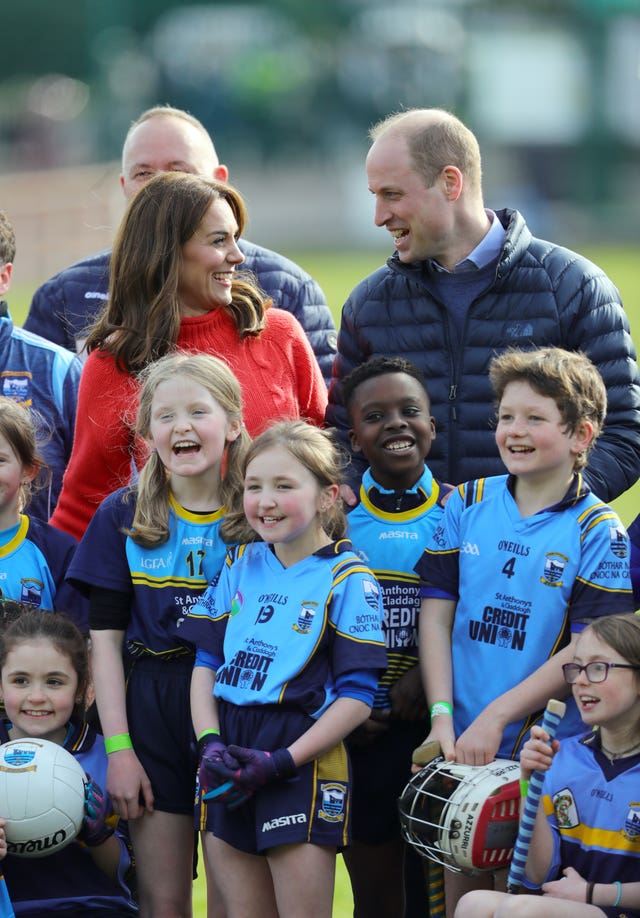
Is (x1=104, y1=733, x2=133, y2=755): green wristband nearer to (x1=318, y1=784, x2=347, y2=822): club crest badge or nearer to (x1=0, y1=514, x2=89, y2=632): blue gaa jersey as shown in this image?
(x1=0, y1=514, x2=89, y2=632): blue gaa jersey

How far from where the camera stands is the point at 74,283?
18.9 ft

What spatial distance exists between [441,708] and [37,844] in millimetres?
1152

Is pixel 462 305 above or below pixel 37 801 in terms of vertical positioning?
above

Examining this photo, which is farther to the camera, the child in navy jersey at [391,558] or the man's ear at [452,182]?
the man's ear at [452,182]

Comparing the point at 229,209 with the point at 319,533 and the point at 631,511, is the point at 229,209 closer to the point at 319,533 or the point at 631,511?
the point at 319,533

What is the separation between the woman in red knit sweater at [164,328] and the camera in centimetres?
438

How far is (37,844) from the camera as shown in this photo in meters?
3.84

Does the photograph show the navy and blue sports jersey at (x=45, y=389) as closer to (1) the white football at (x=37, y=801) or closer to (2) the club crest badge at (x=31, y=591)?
(2) the club crest badge at (x=31, y=591)

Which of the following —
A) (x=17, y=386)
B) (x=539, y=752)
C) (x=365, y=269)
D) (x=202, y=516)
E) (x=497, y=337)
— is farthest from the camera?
(x=365, y=269)

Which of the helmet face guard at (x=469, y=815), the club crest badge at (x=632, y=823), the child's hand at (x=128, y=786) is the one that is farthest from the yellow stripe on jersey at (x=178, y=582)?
the club crest badge at (x=632, y=823)

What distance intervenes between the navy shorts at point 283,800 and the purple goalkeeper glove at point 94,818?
29cm

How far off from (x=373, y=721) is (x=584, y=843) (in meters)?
0.76

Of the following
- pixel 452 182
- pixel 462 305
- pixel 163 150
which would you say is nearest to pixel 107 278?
pixel 163 150

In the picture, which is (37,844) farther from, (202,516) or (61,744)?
(202,516)
